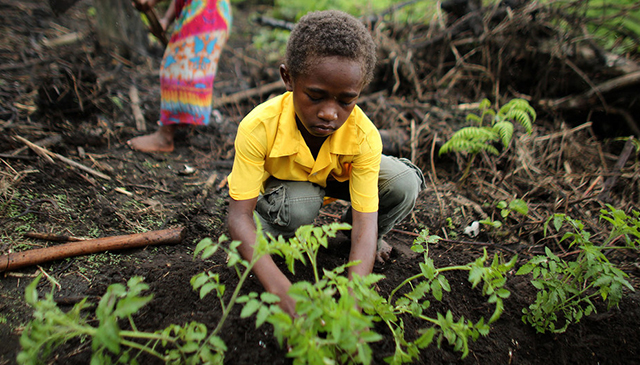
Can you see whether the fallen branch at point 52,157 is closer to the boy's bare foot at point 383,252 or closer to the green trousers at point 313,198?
the green trousers at point 313,198

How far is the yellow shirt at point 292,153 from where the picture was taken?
5.39 ft

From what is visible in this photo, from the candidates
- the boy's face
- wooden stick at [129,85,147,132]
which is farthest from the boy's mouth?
wooden stick at [129,85,147,132]

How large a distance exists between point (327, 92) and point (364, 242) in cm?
72

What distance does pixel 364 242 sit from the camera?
5.56 ft

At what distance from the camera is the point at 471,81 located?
404 centimetres

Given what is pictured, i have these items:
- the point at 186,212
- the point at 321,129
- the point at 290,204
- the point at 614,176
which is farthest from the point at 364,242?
the point at 614,176

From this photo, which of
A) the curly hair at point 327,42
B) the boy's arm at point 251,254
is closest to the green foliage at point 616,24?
the curly hair at point 327,42

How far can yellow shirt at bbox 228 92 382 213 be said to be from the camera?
1.64 meters

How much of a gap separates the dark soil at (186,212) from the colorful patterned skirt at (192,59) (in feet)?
1.42

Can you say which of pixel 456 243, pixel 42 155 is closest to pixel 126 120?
pixel 42 155

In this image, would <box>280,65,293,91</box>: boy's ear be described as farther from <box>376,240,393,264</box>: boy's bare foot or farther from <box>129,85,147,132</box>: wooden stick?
<box>129,85,147,132</box>: wooden stick

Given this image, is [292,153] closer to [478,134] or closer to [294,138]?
[294,138]

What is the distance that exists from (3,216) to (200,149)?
157cm

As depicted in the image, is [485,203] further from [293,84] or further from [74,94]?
[74,94]
